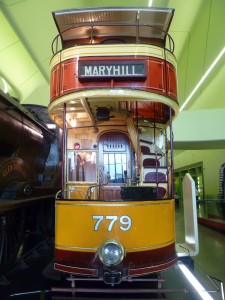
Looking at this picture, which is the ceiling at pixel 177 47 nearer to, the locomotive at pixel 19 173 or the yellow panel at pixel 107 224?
the locomotive at pixel 19 173

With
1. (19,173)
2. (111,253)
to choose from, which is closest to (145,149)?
(19,173)

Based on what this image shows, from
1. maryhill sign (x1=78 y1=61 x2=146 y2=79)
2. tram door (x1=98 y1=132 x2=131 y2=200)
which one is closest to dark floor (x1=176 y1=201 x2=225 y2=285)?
tram door (x1=98 y1=132 x2=131 y2=200)

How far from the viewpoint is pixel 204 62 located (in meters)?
10.8

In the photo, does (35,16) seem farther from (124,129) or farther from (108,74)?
(108,74)

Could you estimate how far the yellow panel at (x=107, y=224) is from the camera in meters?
3.06

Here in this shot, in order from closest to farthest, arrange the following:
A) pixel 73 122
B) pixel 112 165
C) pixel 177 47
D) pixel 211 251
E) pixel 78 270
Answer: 1. pixel 78 270
2. pixel 73 122
3. pixel 112 165
4. pixel 211 251
5. pixel 177 47

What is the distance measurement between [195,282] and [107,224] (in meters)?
1.56

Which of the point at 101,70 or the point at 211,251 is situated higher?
the point at 101,70

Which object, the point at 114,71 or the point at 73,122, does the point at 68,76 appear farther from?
the point at 73,122

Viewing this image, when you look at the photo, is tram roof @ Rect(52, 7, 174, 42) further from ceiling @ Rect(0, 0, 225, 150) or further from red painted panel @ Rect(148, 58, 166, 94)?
ceiling @ Rect(0, 0, 225, 150)

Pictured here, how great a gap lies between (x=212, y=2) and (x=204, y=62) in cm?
268

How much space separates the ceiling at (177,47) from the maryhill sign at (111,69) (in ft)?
20.4

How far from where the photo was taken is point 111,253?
9.29ft

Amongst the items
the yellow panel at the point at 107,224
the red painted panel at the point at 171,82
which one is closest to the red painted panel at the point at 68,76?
the red painted panel at the point at 171,82
